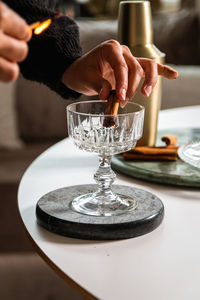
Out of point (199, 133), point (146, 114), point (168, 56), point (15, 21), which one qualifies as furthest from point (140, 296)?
point (168, 56)

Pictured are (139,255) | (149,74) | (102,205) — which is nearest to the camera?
(139,255)

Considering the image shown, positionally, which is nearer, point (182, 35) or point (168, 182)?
point (168, 182)

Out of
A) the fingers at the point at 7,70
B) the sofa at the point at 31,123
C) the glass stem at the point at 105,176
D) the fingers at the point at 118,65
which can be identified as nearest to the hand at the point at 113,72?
the fingers at the point at 118,65

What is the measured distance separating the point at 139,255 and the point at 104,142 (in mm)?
209

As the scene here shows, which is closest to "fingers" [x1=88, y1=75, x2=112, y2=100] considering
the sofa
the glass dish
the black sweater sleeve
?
the black sweater sleeve

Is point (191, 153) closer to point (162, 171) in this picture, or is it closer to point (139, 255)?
point (162, 171)

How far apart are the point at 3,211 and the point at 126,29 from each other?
1.20 m

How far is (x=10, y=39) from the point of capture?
52 cm

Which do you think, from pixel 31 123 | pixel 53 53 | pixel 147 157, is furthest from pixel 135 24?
pixel 31 123

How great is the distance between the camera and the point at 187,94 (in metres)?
2.42

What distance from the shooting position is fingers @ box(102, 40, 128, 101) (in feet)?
2.69

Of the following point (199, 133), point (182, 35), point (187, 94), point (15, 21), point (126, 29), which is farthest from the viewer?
point (182, 35)

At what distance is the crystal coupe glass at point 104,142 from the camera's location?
31.0 inches

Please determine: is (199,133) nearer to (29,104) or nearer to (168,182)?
(168,182)
